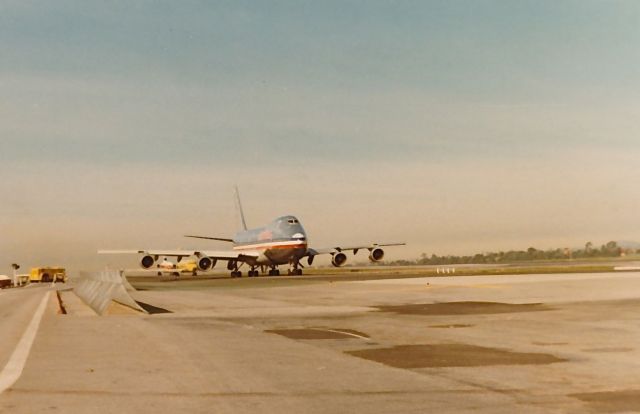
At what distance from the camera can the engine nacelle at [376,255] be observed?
81.0m

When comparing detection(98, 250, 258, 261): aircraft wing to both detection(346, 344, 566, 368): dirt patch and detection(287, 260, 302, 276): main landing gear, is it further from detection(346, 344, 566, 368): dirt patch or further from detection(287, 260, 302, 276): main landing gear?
detection(346, 344, 566, 368): dirt patch

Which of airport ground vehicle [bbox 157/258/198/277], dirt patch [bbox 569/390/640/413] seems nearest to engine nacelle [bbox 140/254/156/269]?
airport ground vehicle [bbox 157/258/198/277]

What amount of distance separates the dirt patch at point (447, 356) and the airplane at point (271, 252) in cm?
6312

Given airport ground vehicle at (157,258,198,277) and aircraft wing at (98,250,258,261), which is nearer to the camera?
aircraft wing at (98,250,258,261)

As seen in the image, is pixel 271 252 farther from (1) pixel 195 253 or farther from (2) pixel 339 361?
(2) pixel 339 361

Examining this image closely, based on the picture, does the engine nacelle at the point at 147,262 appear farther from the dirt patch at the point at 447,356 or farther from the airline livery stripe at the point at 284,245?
the dirt patch at the point at 447,356

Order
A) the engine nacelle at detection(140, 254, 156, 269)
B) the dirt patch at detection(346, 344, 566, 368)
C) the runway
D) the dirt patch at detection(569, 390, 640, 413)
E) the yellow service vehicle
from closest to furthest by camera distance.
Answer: the dirt patch at detection(569, 390, 640, 413)
the runway
the dirt patch at detection(346, 344, 566, 368)
the engine nacelle at detection(140, 254, 156, 269)
the yellow service vehicle

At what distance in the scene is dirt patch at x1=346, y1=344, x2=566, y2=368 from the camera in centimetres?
1183

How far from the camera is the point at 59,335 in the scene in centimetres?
1758

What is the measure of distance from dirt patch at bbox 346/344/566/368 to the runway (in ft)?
0.06

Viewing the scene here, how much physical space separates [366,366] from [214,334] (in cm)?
651

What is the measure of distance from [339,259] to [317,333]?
2590 inches

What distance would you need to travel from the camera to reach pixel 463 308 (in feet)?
80.0

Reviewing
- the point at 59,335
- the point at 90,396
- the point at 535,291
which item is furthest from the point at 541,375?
the point at 535,291
